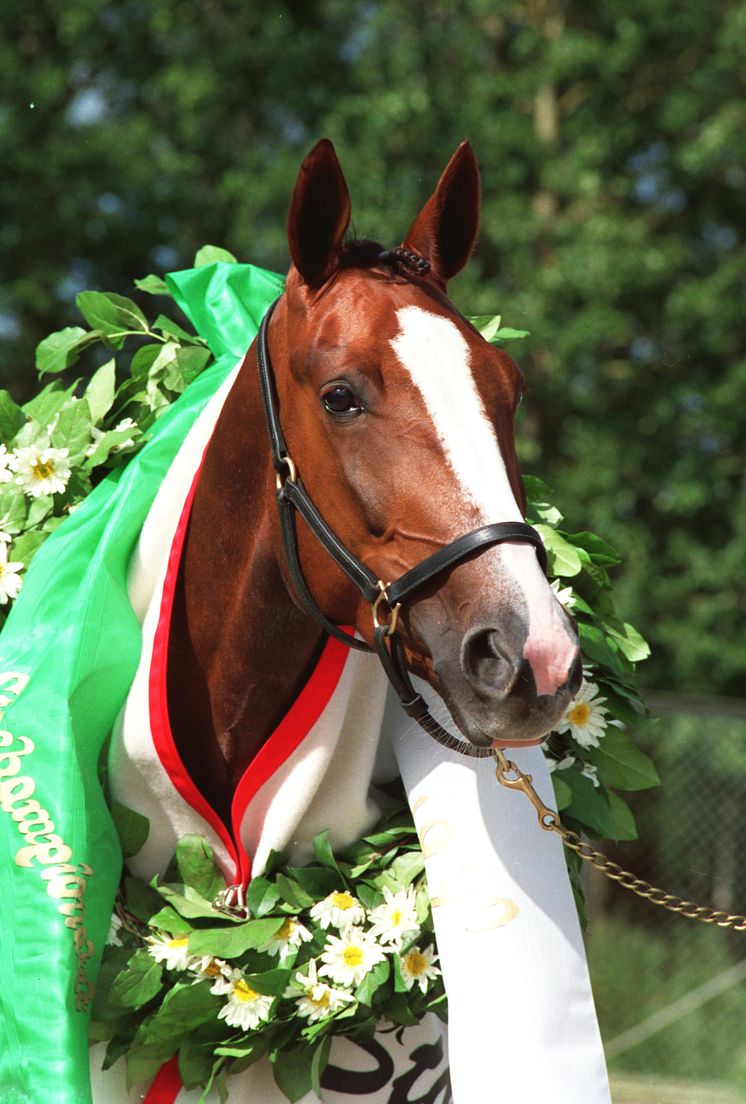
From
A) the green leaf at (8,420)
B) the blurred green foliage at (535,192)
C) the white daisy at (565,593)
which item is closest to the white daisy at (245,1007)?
the white daisy at (565,593)

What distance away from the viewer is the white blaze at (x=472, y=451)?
1.66 meters

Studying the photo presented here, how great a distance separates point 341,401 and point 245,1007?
977 mm

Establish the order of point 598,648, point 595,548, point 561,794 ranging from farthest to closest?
point 595,548
point 598,648
point 561,794

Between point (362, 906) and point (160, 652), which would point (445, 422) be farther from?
point (362, 906)

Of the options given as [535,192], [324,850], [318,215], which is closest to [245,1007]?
[324,850]

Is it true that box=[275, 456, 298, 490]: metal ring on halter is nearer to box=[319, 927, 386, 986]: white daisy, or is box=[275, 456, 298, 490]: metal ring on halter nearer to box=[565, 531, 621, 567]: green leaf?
box=[319, 927, 386, 986]: white daisy


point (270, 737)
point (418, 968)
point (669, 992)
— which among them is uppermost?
point (270, 737)

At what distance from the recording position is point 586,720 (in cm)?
248

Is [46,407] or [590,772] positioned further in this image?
[46,407]

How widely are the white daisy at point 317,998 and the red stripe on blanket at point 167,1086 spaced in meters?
0.24

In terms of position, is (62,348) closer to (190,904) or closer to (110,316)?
(110,316)

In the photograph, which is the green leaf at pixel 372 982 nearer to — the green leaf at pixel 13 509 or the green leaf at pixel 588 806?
the green leaf at pixel 588 806

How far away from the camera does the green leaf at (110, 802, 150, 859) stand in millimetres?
2199

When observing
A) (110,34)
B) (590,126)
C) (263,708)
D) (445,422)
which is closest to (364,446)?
(445,422)
